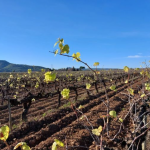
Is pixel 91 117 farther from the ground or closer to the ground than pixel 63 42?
closer to the ground

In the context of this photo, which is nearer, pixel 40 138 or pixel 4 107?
pixel 40 138

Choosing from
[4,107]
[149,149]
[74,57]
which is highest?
[74,57]

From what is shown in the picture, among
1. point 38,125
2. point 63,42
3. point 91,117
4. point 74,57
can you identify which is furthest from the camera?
point 91,117

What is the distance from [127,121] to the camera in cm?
631

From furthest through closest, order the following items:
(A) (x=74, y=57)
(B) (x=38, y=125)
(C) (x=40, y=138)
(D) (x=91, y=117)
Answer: (D) (x=91, y=117), (B) (x=38, y=125), (C) (x=40, y=138), (A) (x=74, y=57)

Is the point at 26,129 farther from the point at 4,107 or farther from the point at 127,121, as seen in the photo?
the point at 4,107

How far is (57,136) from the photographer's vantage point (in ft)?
16.4

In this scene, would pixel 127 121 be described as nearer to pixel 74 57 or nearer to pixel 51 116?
pixel 51 116

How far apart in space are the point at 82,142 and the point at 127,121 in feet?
8.07

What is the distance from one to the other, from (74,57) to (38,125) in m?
5.00

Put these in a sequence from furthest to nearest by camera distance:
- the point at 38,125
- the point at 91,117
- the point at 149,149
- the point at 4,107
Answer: the point at 4,107, the point at 91,117, the point at 38,125, the point at 149,149

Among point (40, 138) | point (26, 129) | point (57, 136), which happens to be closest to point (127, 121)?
point (57, 136)

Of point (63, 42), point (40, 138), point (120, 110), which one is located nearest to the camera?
point (63, 42)

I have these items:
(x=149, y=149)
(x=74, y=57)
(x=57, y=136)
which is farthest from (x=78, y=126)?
(x=74, y=57)
